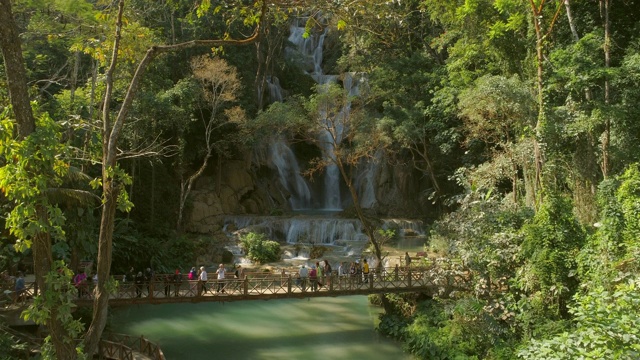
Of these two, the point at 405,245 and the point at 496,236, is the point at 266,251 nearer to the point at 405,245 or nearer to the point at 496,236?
the point at 405,245

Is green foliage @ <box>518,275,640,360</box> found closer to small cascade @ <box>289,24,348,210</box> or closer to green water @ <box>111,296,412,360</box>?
green water @ <box>111,296,412,360</box>

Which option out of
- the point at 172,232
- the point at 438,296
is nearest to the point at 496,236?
the point at 438,296

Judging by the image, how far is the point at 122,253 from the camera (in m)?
20.7

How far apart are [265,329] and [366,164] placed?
18647 millimetres

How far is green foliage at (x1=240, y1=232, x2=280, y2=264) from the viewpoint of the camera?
2330 centimetres

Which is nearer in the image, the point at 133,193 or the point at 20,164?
the point at 20,164

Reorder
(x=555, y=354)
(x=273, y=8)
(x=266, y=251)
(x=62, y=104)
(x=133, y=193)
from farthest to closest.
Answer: (x=133, y=193) < (x=266, y=251) < (x=62, y=104) < (x=555, y=354) < (x=273, y=8)

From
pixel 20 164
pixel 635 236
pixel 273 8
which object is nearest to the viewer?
pixel 20 164

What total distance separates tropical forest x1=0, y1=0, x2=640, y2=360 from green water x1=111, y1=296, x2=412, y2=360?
3.18ft

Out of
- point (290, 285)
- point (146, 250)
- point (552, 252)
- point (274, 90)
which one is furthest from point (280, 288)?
point (274, 90)

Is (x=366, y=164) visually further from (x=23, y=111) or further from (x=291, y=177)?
(x=23, y=111)

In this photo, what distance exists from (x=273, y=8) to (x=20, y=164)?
406 cm

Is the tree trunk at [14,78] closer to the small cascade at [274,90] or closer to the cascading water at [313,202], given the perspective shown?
the cascading water at [313,202]

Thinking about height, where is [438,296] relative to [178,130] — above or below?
below
